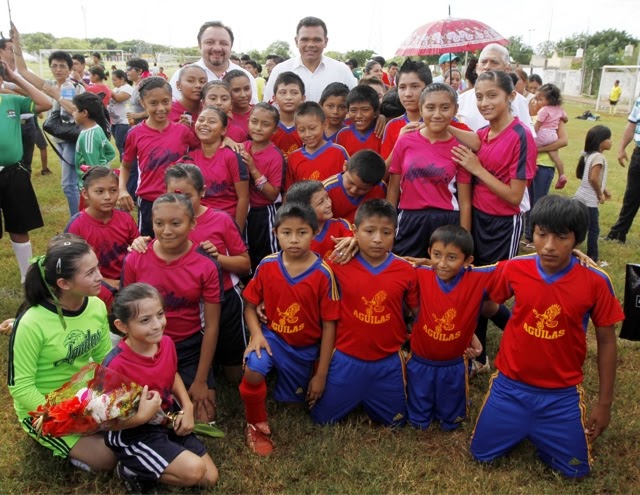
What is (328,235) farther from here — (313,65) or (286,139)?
(313,65)

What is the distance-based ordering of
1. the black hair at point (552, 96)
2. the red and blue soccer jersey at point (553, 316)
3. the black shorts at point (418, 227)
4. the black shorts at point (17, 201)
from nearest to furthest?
the red and blue soccer jersey at point (553, 316)
the black shorts at point (418, 227)
the black shorts at point (17, 201)
the black hair at point (552, 96)

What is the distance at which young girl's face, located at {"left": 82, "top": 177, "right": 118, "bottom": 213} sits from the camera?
364cm

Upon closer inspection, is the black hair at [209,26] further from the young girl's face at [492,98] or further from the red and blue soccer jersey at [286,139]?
the young girl's face at [492,98]

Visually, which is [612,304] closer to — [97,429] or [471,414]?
[471,414]

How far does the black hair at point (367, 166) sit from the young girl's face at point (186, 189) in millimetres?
1028

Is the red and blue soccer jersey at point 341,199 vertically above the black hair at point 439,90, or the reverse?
the black hair at point 439,90

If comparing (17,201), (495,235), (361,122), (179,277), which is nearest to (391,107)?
(361,122)

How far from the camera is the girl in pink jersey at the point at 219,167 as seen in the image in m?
3.96

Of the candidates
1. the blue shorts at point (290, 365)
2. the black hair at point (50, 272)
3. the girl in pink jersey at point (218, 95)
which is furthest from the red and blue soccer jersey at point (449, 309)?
the girl in pink jersey at point (218, 95)

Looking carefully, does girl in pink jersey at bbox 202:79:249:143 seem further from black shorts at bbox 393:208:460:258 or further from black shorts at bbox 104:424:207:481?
black shorts at bbox 104:424:207:481

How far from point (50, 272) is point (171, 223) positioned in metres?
0.68

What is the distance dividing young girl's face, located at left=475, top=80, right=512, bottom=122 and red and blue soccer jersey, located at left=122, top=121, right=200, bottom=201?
2105 millimetres

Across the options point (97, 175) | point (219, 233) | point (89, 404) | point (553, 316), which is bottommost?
point (89, 404)

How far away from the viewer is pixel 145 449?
9.05 ft
